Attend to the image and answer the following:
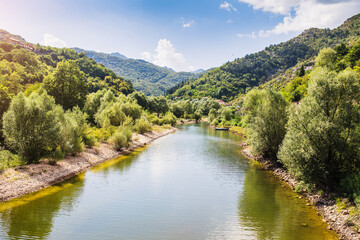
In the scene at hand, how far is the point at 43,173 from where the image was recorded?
76.3 ft

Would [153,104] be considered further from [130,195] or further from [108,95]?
[130,195]

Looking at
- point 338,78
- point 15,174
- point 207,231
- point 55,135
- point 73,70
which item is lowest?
point 207,231

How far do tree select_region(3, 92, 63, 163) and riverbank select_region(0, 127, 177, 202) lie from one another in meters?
1.87

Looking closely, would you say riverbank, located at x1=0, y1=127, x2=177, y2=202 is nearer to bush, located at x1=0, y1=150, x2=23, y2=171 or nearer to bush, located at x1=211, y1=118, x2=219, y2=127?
bush, located at x1=0, y1=150, x2=23, y2=171

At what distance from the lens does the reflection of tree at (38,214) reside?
14.4 meters

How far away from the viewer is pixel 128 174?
95.4ft

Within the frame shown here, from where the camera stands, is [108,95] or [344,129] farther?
[108,95]

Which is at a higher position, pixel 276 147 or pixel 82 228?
pixel 276 147

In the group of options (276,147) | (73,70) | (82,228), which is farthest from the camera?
(73,70)

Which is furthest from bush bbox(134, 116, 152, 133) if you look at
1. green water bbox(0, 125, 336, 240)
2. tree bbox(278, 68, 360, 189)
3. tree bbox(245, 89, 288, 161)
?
tree bbox(278, 68, 360, 189)

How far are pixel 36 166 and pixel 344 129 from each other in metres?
30.0

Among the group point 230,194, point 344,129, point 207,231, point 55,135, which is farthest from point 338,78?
point 55,135

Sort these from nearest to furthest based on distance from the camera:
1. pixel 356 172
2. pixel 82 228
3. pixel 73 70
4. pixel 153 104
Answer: pixel 82 228
pixel 356 172
pixel 73 70
pixel 153 104

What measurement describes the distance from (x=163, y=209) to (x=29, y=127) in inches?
654
